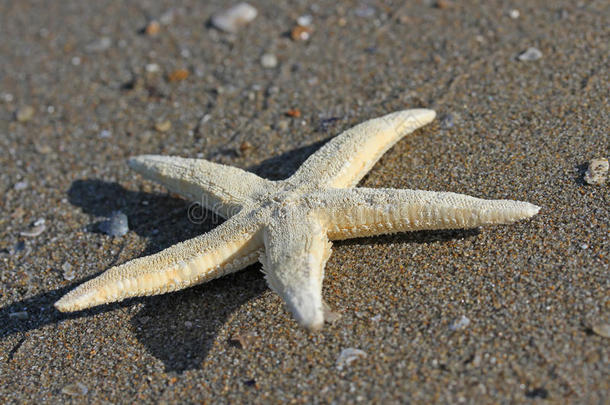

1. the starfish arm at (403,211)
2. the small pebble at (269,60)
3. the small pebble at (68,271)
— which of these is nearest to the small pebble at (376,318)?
the starfish arm at (403,211)

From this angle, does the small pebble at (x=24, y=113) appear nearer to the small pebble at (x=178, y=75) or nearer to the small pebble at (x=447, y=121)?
the small pebble at (x=178, y=75)

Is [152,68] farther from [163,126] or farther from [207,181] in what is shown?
[207,181]

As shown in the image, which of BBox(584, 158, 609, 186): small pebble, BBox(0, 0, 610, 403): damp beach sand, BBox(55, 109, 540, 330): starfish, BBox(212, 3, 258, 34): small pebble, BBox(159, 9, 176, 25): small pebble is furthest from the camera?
BBox(159, 9, 176, 25): small pebble

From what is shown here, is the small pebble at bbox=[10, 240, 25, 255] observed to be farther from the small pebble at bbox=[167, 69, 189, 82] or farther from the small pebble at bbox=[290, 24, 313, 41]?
the small pebble at bbox=[290, 24, 313, 41]

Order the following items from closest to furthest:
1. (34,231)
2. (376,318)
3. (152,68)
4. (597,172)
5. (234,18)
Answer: (376,318) → (597,172) → (34,231) → (152,68) → (234,18)

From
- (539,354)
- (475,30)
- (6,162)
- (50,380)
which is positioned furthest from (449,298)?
(6,162)

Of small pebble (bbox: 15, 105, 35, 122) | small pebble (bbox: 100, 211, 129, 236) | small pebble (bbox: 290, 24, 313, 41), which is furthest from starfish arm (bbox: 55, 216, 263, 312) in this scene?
small pebble (bbox: 15, 105, 35, 122)

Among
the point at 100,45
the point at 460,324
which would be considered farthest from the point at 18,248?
the point at 460,324
